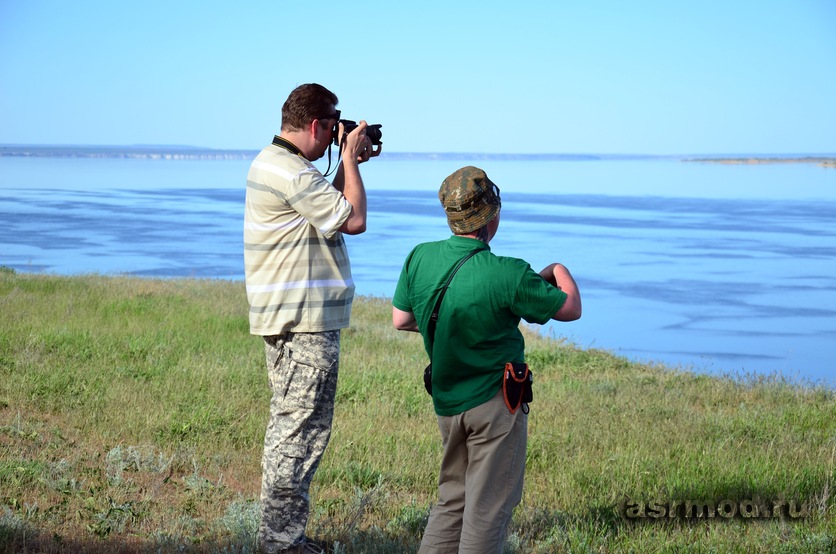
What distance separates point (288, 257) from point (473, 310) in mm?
1149

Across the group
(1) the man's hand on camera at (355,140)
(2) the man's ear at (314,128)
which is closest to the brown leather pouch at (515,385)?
(1) the man's hand on camera at (355,140)

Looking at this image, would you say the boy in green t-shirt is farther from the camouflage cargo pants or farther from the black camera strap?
the black camera strap

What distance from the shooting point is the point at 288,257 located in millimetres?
4402

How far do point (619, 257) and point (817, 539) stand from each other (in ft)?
85.0

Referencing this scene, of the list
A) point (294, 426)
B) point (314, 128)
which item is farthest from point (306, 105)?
point (294, 426)

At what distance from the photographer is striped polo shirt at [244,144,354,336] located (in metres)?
4.37

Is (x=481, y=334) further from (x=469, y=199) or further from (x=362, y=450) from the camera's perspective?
(x=362, y=450)

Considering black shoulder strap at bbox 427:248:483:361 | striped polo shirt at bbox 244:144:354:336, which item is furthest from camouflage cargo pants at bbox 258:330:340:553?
black shoulder strap at bbox 427:248:483:361

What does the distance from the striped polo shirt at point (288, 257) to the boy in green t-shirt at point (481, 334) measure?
0.76 metres

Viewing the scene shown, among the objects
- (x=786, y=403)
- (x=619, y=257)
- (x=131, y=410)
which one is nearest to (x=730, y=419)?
(x=786, y=403)

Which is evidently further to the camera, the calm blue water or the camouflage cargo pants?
the calm blue water

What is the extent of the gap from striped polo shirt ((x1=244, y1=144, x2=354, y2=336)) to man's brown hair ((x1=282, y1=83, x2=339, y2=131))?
0.15 m

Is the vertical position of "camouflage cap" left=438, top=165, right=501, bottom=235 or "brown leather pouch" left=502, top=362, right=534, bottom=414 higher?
"camouflage cap" left=438, top=165, right=501, bottom=235

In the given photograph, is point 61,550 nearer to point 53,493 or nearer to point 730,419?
point 53,493
